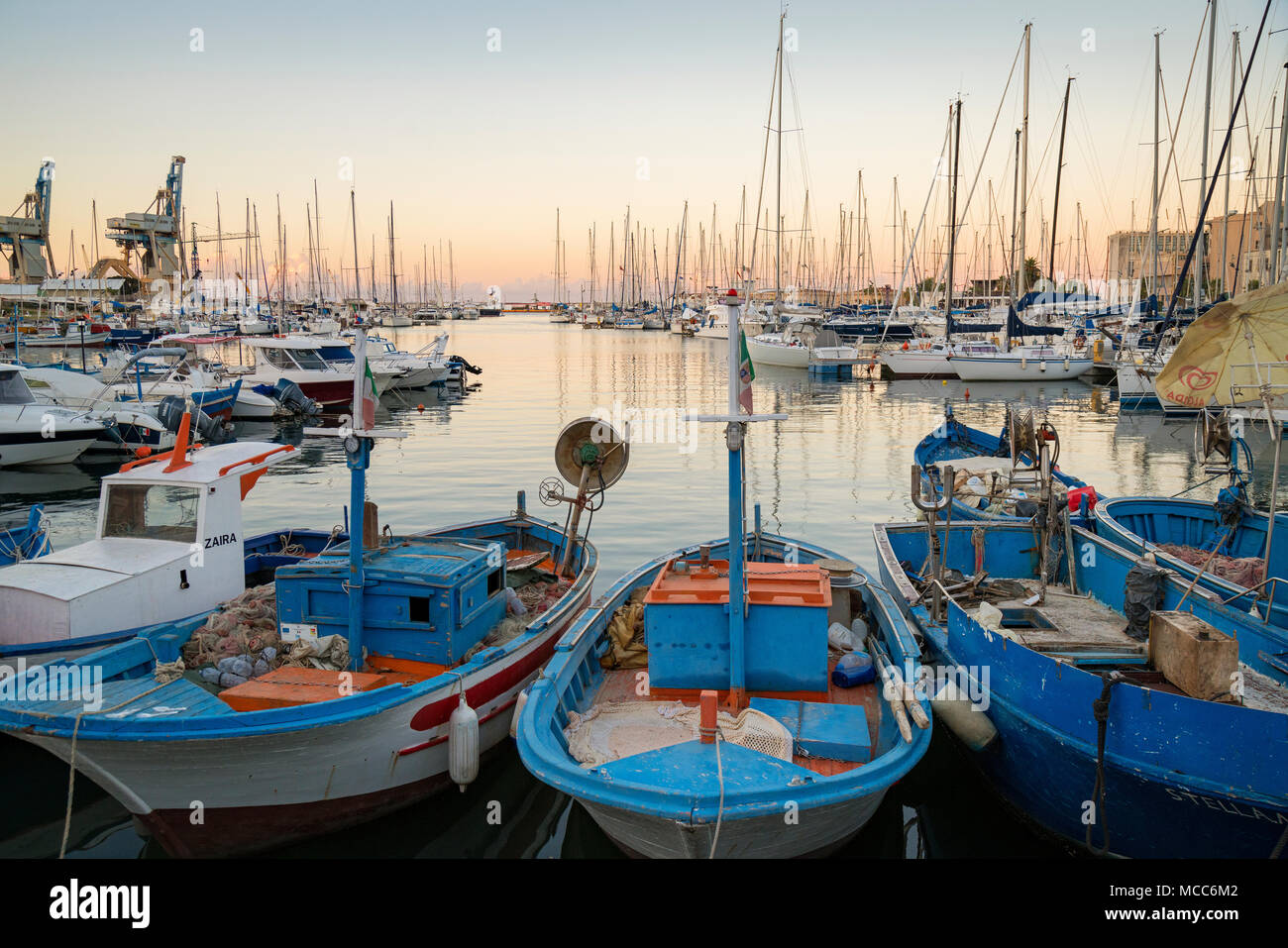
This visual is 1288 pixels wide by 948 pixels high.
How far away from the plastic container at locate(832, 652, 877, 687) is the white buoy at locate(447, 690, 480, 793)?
11.7ft

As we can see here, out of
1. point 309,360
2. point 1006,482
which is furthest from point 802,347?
point 1006,482

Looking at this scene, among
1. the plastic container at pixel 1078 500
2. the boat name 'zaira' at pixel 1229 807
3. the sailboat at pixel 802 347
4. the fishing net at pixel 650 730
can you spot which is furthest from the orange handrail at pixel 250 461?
the sailboat at pixel 802 347

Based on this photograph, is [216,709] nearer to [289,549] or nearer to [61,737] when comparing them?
[61,737]

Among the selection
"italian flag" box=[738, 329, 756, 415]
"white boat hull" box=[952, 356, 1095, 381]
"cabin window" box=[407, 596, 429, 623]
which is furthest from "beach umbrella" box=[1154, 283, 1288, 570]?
"white boat hull" box=[952, 356, 1095, 381]

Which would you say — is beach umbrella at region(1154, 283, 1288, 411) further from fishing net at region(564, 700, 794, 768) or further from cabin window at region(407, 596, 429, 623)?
cabin window at region(407, 596, 429, 623)

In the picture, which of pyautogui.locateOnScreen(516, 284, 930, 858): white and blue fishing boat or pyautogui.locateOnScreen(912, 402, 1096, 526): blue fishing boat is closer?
pyautogui.locateOnScreen(516, 284, 930, 858): white and blue fishing boat

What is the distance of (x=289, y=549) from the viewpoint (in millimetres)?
12398

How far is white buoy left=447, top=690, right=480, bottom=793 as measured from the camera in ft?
25.7

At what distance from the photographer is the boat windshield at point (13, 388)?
80.7 ft

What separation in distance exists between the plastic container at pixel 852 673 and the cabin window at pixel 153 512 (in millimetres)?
7373

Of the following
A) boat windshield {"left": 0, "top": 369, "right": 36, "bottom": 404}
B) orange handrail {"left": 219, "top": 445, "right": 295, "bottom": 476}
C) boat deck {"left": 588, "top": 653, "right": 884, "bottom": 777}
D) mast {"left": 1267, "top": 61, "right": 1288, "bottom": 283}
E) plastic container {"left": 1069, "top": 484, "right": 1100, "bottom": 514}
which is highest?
mast {"left": 1267, "top": 61, "right": 1288, "bottom": 283}

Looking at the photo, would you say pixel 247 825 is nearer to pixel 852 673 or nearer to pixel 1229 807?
pixel 852 673

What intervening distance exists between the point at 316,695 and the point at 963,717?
5979 mm

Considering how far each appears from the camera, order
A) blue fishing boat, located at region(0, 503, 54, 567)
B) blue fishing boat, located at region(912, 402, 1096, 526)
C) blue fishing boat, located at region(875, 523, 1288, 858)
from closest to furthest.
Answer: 1. blue fishing boat, located at region(875, 523, 1288, 858)
2. blue fishing boat, located at region(0, 503, 54, 567)
3. blue fishing boat, located at region(912, 402, 1096, 526)
